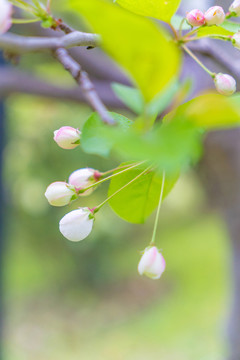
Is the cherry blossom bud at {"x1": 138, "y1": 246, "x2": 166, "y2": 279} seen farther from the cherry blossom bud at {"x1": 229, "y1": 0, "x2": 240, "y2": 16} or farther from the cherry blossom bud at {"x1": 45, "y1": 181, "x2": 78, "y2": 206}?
the cherry blossom bud at {"x1": 229, "y1": 0, "x2": 240, "y2": 16}

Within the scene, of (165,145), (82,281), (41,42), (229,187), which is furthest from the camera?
(82,281)

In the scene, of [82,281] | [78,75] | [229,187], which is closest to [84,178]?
[78,75]

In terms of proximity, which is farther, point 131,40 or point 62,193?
point 62,193

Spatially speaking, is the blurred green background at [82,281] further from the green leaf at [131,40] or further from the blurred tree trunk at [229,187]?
the green leaf at [131,40]

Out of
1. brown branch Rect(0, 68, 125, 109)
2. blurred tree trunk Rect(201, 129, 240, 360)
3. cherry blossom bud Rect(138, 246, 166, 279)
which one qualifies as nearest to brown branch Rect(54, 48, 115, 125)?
cherry blossom bud Rect(138, 246, 166, 279)

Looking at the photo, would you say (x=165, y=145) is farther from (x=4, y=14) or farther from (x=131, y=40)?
(x=4, y=14)

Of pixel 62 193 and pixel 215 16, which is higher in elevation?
pixel 215 16
